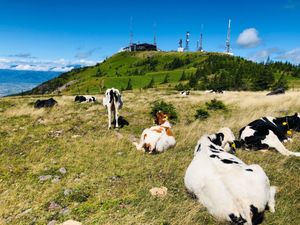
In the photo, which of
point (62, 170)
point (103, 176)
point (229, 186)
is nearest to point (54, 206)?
point (103, 176)

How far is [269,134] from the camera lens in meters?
12.5

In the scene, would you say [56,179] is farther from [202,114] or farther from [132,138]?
[202,114]

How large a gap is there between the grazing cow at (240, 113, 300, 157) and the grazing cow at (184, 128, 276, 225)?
→ 421 cm

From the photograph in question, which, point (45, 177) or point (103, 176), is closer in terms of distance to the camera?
point (103, 176)

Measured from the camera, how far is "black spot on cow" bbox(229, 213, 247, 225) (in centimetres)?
676

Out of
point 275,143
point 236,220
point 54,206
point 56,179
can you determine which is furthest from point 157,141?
point 236,220

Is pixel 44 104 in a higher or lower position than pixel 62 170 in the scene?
higher

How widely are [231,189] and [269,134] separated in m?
6.38

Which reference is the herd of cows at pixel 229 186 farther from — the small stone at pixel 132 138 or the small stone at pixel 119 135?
the small stone at pixel 119 135

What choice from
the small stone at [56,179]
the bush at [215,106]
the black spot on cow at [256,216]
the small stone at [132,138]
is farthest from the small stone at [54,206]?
the bush at [215,106]

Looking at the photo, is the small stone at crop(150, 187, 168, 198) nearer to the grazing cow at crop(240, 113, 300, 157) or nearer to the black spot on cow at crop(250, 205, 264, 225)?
the black spot on cow at crop(250, 205, 264, 225)

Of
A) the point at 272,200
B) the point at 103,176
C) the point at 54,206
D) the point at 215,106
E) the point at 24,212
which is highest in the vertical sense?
the point at 215,106

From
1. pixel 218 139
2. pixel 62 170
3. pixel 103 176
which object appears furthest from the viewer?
pixel 218 139

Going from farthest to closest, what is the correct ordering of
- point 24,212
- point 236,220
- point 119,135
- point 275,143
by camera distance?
point 119,135 < point 275,143 < point 24,212 < point 236,220
